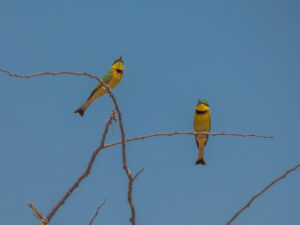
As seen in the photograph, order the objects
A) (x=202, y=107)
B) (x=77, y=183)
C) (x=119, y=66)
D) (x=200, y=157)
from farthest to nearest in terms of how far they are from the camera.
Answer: (x=202, y=107) → (x=200, y=157) → (x=119, y=66) → (x=77, y=183)

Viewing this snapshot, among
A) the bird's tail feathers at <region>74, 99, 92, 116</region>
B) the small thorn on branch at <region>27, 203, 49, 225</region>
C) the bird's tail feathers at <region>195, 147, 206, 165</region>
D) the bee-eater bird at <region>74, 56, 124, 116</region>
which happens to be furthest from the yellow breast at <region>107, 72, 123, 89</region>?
the small thorn on branch at <region>27, 203, 49, 225</region>

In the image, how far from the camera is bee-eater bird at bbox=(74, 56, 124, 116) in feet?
17.3

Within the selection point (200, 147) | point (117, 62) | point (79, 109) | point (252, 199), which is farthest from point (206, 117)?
point (252, 199)

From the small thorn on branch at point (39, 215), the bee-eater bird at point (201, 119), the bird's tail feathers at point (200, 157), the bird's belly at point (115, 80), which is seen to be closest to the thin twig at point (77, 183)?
the small thorn on branch at point (39, 215)

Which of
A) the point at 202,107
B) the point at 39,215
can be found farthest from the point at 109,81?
the point at 39,215

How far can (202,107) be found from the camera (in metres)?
6.35

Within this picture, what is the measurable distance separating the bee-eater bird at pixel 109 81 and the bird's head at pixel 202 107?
1.36 m

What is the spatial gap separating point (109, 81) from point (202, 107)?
5.21 feet

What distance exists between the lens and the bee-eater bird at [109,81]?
5.28 m

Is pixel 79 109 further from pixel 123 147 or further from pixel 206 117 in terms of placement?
pixel 123 147

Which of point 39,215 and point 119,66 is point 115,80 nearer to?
point 119,66

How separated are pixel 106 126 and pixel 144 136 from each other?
213 mm

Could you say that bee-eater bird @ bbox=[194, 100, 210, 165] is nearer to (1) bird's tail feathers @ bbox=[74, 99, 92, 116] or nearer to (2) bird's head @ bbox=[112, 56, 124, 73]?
(2) bird's head @ bbox=[112, 56, 124, 73]

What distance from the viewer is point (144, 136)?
2.20 meters
